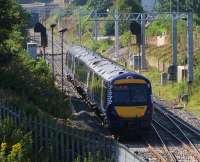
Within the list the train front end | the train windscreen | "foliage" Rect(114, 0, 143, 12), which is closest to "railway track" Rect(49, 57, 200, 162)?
the train front end

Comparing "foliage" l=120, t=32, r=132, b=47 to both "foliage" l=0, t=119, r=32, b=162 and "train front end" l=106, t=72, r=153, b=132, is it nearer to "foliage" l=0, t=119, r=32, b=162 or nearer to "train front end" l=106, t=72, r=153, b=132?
"train front end" l=106, t=72, r=153, b=132

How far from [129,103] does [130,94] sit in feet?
1.16

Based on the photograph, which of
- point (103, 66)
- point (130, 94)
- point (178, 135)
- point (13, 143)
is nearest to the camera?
point (13, 143)

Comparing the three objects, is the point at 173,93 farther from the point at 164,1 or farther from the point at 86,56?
the point at 164,1

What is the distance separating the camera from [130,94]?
23531 mm

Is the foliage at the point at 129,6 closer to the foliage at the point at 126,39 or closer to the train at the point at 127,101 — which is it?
the foliage at the point at 126,39

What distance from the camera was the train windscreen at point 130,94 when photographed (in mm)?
23422

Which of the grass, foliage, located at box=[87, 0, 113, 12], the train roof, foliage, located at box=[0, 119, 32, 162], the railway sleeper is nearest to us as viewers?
foliage, located at box=[0, 119, 32, 162]

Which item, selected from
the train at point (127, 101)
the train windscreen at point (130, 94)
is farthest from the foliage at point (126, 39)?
the train windscreen at point (130, 94)

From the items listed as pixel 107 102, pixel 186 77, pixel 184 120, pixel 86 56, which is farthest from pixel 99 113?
pixel 186 77

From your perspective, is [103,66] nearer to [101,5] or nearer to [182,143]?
[182,143]

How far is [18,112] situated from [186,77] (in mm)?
26818

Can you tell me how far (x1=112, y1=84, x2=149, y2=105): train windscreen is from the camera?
23422mm

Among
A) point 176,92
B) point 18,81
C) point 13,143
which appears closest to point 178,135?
point 18,81
